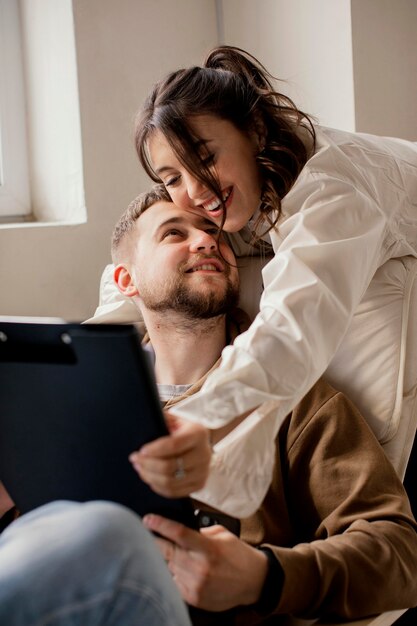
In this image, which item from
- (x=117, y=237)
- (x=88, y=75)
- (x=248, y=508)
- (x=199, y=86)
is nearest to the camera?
(x=248, y=508)

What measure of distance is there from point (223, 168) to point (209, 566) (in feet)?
2.15

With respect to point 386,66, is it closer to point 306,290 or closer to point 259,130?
point 259,130

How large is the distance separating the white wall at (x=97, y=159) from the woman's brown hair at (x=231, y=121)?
57cm

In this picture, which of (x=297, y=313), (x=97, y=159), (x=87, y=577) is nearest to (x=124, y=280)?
(x=97, y=159)

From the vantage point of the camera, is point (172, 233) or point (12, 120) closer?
point (172, 233)

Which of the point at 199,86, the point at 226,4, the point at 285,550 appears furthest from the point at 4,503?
the point at 226,4

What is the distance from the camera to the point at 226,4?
2.28 m

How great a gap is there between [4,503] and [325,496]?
470mm

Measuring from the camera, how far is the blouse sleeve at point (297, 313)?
1017 millimetres

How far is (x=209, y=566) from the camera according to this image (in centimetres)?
97

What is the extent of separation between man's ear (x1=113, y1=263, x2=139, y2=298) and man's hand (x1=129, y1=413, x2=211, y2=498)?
76 cm

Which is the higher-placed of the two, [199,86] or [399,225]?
[199,86]

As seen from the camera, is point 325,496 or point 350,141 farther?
point 350,141

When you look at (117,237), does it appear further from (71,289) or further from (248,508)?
(248,508)
